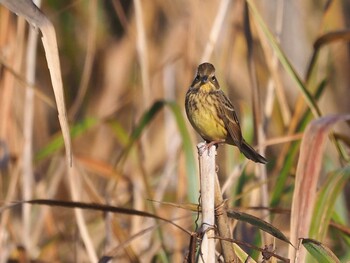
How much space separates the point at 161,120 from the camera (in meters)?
5.86

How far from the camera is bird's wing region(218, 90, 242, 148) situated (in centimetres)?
306

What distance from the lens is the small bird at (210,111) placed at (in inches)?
122

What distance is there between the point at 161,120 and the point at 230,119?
8.89 feet

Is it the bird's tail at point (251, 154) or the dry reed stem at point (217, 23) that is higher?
the dry reed stem at point (217, 23)

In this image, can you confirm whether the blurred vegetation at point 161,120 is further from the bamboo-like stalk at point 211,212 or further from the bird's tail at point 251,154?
the bamboo-like stalk at point 211,212

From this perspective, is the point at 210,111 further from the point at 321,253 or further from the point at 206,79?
the point at 321,253

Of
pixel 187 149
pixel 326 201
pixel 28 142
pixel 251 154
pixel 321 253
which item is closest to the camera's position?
pixel 321 253

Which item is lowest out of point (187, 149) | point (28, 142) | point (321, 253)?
point (321, 253)

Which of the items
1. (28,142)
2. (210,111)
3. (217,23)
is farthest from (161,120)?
(210,111)

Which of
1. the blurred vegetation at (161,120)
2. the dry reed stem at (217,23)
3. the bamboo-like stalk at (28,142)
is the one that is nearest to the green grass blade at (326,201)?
the blurred vegetation at (161,120)

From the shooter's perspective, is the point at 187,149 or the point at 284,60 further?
the point at 187,149

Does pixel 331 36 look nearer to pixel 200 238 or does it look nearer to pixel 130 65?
pixel 200 238

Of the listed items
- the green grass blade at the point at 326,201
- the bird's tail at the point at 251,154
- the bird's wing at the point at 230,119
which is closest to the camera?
the green grass blade at the point at 326,201

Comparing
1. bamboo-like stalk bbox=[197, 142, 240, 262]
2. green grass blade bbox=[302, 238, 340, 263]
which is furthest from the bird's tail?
green grass blade bbox=[302, 238, 340, 263]
